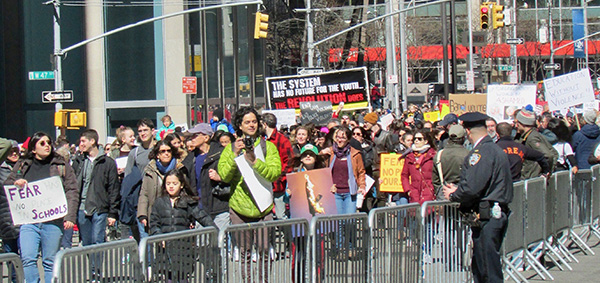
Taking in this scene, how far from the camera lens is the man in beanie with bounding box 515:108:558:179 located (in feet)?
35.8

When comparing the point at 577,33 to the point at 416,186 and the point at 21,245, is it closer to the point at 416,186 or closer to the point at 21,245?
the point at 416,186

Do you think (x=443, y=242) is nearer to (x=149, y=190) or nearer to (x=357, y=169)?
(x=149, y=190)

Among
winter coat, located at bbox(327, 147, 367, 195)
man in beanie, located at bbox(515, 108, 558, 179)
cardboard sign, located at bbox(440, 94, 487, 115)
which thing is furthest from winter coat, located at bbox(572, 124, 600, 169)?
cardboard sign, located at bbox(440, 94, 487, 115)

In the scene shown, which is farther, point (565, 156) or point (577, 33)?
point (577, 33)

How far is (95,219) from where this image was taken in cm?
1024

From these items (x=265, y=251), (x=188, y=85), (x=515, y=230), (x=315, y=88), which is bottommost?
(x=515, y=230)

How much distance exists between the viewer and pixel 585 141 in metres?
14.3

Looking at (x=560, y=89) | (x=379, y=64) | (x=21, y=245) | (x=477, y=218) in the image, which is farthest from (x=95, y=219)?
(x=379, y=64)

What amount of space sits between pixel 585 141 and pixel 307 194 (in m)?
6.27

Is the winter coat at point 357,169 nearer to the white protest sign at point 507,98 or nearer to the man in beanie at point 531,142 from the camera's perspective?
the man in beanie at point 531,142

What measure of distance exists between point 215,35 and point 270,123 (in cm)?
2717

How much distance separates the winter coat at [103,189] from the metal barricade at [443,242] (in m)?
3.88

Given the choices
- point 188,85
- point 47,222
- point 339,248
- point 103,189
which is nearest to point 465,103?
point 188,85

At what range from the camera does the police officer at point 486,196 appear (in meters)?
8.16
